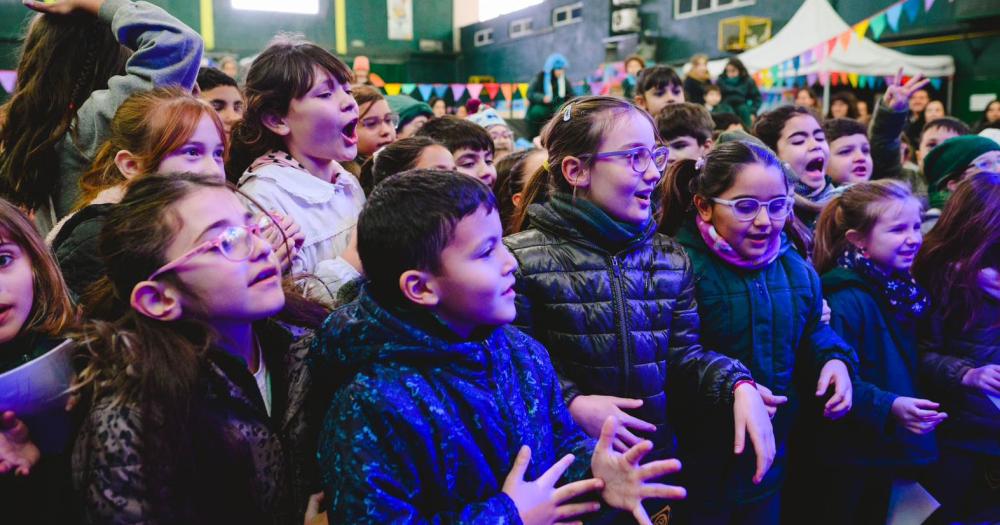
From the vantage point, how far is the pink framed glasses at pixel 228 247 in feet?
4.82

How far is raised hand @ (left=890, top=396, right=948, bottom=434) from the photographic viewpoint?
227 centimetres

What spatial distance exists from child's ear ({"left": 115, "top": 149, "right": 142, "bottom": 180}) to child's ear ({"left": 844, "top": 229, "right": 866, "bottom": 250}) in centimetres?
260

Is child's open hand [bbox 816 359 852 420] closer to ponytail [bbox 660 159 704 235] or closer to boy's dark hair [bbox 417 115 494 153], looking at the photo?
→ ponytail [bbox 660 159 704 235]

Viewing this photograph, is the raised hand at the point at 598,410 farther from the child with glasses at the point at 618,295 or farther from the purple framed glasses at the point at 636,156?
the purple framed glasses at the point at 636,156

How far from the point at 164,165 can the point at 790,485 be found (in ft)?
8.42

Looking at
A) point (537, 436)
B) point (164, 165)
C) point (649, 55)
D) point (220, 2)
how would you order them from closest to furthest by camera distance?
point (537, 436)
point (164, 165)
point (649, 55)
point (220, 2)

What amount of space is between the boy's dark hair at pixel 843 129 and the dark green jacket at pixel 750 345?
2000 millimetres

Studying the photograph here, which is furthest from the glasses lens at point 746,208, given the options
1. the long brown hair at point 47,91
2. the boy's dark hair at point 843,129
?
the long brown hair at point 47,91

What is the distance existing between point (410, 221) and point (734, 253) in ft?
4.14

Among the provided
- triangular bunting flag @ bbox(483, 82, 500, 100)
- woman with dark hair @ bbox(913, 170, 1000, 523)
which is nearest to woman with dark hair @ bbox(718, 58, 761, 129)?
woman with dark hair @ bbox(913, 170, 1000, 523)

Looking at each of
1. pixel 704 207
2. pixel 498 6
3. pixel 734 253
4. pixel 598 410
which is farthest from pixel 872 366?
pixel 498 6

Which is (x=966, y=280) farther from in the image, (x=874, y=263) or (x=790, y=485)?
(x=790, y=485)

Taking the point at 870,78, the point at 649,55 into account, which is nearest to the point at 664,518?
the point at 870,78

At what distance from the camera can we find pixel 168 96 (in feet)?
6.98
